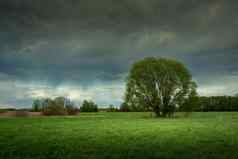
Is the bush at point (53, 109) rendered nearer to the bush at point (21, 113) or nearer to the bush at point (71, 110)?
the bush at point (71, 110)

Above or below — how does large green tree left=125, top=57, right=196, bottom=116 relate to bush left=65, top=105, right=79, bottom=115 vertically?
above

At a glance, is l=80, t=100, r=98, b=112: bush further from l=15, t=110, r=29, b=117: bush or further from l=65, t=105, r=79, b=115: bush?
l=15, t=110, r=29, b=117: bush

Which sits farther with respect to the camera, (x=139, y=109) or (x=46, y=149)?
(x=139, y=109)

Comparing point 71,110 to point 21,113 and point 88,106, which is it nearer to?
point 21,113

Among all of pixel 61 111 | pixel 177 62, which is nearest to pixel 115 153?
pixel 177 62

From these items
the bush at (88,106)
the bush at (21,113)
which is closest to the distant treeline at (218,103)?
the bush at (88,106)

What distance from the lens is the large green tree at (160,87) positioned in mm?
54938

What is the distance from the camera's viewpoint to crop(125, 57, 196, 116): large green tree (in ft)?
180

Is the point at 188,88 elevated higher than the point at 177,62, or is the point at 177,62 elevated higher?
the point at 177,62

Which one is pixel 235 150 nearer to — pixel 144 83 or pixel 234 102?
pixel 144 83

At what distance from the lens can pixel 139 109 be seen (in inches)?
2192

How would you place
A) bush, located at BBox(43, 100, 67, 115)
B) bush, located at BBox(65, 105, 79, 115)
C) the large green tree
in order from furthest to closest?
bush, located at BBox(65, 105, 79, 115) → bush, located at BBox(43, 100, 67, 115) → the large green tree

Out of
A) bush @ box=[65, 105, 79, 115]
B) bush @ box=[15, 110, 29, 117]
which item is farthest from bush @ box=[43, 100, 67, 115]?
bush @ box=[15, 110, 29, 117]

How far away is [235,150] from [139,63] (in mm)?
47279
